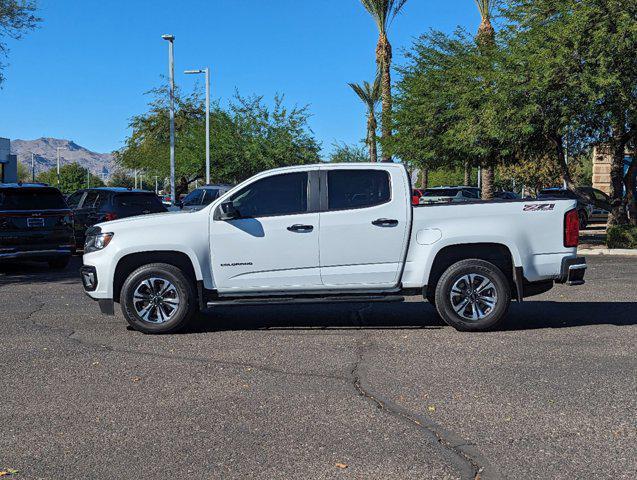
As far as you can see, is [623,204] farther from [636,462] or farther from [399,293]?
[636,462]

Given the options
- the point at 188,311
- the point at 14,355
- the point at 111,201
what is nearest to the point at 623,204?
the point at 111,201

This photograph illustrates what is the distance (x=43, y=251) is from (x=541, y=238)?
10.8 meters

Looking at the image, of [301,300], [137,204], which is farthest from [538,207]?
[137,204]

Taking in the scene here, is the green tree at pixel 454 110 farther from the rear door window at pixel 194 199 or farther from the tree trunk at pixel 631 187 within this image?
the rear door window at pixel 194 199

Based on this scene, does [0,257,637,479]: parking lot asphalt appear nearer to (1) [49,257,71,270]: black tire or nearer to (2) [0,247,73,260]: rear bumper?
(2) [0,247,73,260]: rear bumper

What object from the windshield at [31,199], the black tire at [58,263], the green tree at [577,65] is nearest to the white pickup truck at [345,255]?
the windshield at [31,199]

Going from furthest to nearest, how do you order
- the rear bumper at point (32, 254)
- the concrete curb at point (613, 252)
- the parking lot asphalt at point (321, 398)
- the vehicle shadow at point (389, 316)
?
the concrete curb at point (613, 252) → the rear bumper at point (32, 254) → the vehicle shadow at point (389, 316) → the parking lot asphalt at point (321, 398)

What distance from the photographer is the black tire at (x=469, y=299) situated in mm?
9047

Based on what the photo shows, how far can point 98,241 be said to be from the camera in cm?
931

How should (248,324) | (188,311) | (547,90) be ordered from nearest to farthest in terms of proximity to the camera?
(188,311) → (248,324) → (547,90)

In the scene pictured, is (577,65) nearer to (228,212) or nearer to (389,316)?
A: (389,316)

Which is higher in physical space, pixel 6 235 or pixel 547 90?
pixel 547 90

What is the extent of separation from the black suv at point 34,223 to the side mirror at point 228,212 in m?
8.28

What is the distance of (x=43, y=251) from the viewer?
16.1m
